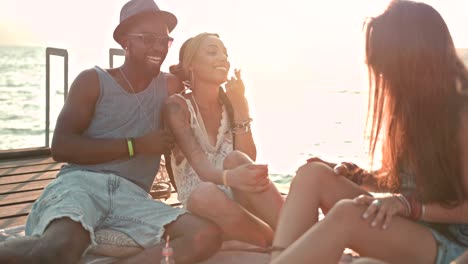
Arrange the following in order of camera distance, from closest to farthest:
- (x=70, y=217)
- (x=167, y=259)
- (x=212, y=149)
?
(x=167, y=259) < (x=70, y=217) < (x=212, y=149)

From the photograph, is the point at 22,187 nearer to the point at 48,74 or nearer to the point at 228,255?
the point at 48,74

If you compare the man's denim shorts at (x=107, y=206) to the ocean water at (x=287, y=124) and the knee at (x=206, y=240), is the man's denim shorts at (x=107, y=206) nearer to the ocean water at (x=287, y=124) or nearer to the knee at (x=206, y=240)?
the knee at (x=206, y=240)

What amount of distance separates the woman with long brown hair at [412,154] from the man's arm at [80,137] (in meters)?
1.38

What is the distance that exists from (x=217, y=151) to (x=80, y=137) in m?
0.87

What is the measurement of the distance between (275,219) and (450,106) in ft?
4.90

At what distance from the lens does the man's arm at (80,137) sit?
3816 millimetres

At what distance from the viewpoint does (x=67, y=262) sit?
3414 mm

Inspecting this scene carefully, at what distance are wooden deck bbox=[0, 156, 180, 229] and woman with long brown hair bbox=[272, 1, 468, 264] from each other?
8.98 ft

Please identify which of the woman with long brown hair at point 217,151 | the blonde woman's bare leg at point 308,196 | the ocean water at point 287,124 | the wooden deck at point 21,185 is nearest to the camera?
the blonde woman's bare leg at point 308,196

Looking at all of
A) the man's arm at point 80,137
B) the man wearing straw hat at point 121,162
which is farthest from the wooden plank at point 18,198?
the man's arm at point 80,137

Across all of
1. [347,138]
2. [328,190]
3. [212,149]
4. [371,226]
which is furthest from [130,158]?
[347,138]

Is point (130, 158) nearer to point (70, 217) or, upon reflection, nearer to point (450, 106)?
point (70, 217)

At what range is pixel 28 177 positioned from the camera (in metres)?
6.41

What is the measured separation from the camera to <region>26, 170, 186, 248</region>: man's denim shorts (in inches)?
144
